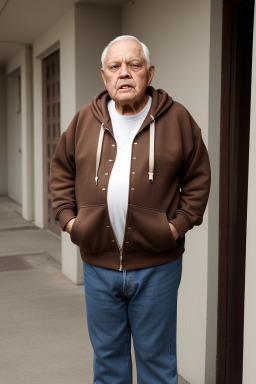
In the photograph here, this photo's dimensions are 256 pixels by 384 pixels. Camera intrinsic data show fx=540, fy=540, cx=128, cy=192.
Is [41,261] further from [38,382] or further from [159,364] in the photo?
[159,364]

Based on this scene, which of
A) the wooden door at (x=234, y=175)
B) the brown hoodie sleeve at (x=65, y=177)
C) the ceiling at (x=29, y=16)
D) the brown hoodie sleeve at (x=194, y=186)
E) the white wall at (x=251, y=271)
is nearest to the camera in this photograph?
the brown hoodie sleeve at (x=194, y=186)

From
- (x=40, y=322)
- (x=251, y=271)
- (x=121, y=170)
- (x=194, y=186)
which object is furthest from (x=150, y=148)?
(x=40, y=322)

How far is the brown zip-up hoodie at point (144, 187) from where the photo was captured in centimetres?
214

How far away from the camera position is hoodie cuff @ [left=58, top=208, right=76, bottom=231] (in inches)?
89.9

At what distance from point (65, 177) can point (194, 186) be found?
57cm

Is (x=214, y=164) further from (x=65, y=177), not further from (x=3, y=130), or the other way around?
(x=3, y=130)

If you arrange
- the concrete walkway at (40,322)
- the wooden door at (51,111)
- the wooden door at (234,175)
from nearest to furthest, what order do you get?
1. the wooden door at (234,175)
2. the concrete walkway at (40,322)
3. the wooden door at (51,111)

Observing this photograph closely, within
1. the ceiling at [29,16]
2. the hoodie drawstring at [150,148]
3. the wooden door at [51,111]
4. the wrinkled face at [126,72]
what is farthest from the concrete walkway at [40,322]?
the ceiling at [29,16]

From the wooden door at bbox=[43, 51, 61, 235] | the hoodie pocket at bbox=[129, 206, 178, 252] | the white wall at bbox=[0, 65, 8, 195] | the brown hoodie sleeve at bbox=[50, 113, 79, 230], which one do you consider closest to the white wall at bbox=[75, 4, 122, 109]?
the wooden door at bbox=[43, 51, 61, 235]

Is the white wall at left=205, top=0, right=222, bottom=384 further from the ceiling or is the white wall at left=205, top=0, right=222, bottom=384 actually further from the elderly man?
the ceiling

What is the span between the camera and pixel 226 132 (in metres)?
3.27

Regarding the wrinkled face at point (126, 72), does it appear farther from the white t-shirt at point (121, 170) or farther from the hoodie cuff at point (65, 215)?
the hoodie cuff at point (65, 215)

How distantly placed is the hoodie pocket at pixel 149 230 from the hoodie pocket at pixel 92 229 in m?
0.11

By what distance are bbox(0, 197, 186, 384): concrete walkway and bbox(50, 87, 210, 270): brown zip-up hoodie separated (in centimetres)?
167
